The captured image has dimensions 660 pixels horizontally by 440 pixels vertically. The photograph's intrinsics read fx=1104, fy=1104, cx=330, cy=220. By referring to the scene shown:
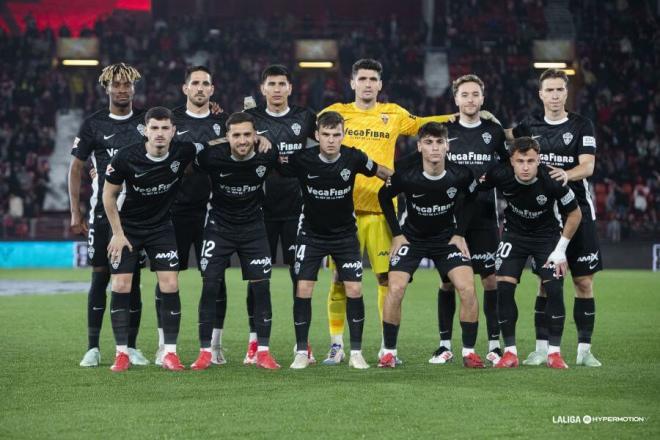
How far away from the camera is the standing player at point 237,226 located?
27.8ft

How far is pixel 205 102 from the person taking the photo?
29.5ft

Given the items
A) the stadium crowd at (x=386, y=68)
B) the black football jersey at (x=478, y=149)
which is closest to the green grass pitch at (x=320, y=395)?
the black football jersey at (x=478, y=149)

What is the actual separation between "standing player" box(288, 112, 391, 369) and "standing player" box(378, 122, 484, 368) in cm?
21

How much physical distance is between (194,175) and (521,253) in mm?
2701

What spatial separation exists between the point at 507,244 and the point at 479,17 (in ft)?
89.5

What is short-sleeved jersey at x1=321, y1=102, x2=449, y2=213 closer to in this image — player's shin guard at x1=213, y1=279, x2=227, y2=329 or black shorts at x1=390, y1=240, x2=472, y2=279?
black shorts at x1=390, y1=240, x2=472, y2=279

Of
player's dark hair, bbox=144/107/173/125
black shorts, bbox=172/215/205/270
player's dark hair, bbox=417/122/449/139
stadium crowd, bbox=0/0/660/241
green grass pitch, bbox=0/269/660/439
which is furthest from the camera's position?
stadium crowd, bbox=0/0/660/241

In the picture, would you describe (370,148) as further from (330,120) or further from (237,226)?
(237,226)

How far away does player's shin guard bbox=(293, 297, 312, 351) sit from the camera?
860 centimetres

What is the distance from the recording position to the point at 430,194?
337 inches

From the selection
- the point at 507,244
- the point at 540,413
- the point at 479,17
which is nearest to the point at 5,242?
the point at 479,17

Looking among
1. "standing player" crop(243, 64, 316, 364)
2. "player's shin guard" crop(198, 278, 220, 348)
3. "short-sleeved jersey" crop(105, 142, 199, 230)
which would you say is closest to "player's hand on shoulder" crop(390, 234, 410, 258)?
"standing player" crop(243, 64, 316, 364)

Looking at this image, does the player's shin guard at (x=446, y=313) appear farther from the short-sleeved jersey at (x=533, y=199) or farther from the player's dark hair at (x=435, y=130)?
the player's dark hair at (x=435, y=130)

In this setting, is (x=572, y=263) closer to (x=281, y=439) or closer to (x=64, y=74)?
(x=281, y=439)
